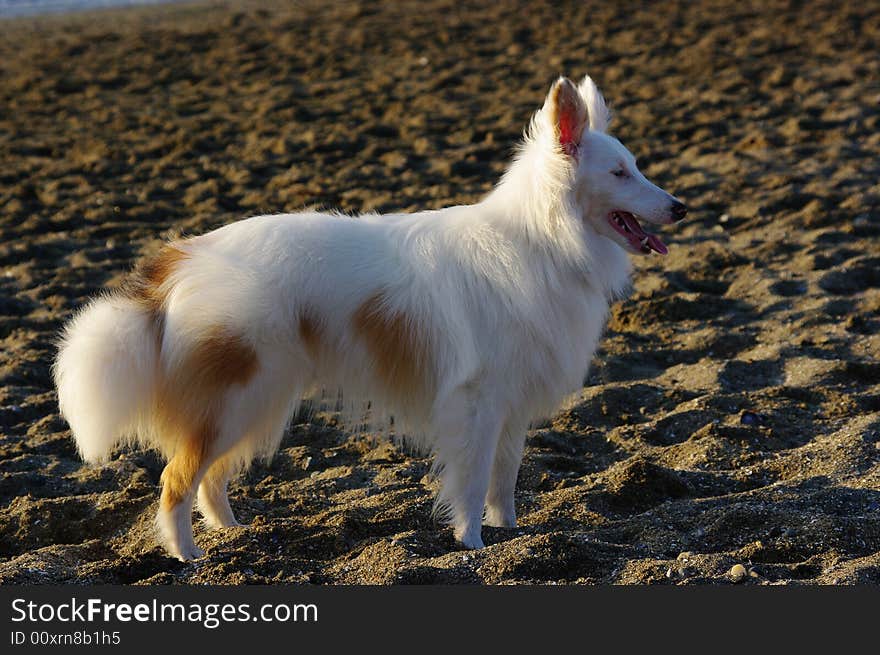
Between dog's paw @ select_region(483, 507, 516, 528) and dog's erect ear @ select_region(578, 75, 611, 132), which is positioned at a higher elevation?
dog's erect ear @ select_region(578, 75, 611, 132)

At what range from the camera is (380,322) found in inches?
189

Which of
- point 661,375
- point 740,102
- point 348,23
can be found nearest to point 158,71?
point 348,23

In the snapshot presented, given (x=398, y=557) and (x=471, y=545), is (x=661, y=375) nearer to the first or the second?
(x=471, y=545)

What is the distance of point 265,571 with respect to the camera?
4434 millimetres

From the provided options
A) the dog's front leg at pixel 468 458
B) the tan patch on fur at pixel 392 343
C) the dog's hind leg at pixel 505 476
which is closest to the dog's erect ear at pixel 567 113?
the tan patch on fur at pixel 392 343

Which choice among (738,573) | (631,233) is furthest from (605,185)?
Answer: (738,573)

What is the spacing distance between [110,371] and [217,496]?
807mm

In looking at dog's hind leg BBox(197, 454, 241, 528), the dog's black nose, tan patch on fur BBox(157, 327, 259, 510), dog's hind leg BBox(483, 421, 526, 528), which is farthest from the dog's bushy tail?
the dog's black nose

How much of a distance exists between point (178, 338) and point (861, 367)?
3.95 m

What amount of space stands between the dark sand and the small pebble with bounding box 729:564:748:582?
3cm

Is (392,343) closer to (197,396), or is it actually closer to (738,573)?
(197,396)

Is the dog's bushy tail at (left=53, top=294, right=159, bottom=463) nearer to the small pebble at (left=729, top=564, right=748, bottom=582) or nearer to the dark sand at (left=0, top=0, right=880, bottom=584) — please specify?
the dark sand at (left=0, top=0, right=880, bottom=584)

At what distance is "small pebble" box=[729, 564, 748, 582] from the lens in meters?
4.04

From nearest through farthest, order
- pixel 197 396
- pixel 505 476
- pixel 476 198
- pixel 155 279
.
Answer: pixel 197 396 < pixel 155 279 < pixel 505 476 < pixel 476 198
